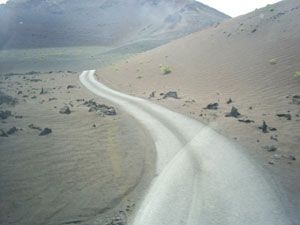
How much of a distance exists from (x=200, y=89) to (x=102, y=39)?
112975 mm

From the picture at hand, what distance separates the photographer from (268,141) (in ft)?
37.9

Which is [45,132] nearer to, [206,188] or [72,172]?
[72,172]

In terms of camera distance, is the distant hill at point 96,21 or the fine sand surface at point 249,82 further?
the distant hill at point 96,21

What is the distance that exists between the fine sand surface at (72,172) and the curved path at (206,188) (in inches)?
28.0

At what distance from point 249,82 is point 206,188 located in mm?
15763

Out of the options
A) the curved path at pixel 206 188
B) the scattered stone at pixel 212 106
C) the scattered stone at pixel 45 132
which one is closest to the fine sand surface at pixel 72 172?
the scattered stone at pixel 45 132

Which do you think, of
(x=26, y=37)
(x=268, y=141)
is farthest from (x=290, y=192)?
(x=26, y=37)

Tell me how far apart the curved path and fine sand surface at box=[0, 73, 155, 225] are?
0.71 meters

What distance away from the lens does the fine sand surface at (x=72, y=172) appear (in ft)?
23.0

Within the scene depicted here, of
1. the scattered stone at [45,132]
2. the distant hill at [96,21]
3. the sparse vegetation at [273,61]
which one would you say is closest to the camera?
the scattered stone at [45,132]

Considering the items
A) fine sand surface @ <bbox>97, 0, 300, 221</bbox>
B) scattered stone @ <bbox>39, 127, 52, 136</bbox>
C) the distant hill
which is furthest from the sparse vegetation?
the distant hill

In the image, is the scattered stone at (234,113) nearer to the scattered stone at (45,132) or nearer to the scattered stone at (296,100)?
the scattered stone at (296,100)

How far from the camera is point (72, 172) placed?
29.8ft

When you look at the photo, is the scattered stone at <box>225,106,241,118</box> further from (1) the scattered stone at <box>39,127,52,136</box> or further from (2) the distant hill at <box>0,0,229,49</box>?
(2) the distant hill at <box>0,0,229,49</box>
